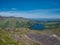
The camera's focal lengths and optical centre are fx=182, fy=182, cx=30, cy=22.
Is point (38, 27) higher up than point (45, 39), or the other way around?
point (38, 27)

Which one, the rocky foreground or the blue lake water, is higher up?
the blue lake water

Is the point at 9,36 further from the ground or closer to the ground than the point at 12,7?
closer to the ground

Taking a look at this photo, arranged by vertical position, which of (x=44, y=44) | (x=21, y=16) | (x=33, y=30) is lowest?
(x=44, y=44)

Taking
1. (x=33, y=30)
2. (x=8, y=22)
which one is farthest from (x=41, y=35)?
(x=8, y=22)

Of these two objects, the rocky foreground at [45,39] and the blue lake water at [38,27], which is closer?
the rocky foreground at [45,39]

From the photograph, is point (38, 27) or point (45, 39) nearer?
point (45, 39)

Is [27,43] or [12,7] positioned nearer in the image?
[27,43]

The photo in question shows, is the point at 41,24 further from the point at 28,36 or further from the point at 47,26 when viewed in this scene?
the point at 28,36

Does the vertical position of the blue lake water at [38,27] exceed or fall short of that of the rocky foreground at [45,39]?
it exceeds it

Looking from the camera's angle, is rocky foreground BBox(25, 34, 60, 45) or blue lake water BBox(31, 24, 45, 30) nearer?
rocky foreground BBox(25, 34, 60, 45)

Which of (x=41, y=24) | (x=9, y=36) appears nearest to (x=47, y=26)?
(x=41, y=24)
